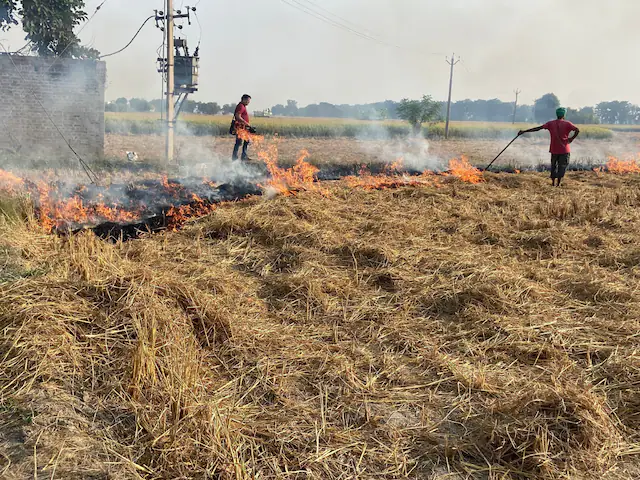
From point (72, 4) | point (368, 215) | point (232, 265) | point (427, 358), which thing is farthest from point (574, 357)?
point (72, 4)

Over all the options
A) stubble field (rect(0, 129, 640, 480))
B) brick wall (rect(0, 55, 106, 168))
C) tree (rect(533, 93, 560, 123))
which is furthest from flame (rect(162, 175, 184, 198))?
tree (rect(533, 93, 560, 123))

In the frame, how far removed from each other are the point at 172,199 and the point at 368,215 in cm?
302

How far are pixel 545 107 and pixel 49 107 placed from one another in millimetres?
84847

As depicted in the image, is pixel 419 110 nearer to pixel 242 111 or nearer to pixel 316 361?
pixel 242 111

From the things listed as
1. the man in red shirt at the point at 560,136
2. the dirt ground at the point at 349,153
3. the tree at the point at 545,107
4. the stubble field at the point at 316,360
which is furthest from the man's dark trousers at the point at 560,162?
the tree at the point at 545,107

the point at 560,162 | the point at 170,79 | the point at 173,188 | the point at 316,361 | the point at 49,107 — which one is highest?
the point at 170,79

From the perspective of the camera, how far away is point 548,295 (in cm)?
409

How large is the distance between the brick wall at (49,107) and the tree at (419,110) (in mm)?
30327

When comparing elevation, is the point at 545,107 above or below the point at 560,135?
above

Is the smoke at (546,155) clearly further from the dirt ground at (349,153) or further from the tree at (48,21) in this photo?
the tree at (48,21)

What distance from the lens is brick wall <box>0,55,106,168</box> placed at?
1181 centimetres

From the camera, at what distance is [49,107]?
1217 centimetres

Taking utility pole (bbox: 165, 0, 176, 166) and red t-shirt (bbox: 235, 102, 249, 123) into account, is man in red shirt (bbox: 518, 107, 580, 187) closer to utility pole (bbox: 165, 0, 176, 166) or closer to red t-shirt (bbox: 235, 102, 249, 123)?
red t-shirt (bbox: 235, 102, 249, 123)

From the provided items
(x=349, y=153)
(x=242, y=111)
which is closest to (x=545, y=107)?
(x=349, y=153)
